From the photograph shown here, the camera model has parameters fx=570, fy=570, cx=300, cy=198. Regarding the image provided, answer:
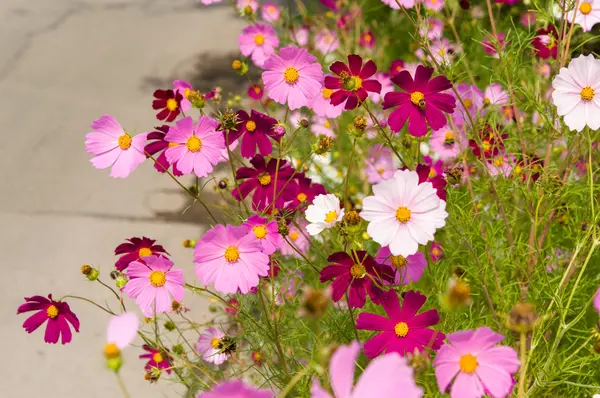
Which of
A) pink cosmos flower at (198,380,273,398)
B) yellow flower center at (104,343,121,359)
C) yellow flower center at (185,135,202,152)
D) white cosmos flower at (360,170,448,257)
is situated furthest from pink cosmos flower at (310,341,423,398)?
yellow flower center at (185,135,202,152)

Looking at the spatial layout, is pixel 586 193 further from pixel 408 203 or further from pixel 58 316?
pixel 58 316

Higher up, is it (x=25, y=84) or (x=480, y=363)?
(x=25, y=84)

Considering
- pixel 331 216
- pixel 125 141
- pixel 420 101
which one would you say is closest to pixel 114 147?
pixel 125 141

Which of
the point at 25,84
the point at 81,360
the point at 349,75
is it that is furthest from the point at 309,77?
the point at 25,84

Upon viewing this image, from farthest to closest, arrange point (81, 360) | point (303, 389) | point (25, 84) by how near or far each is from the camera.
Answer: point (25, 84) < point (81, 360) < point (303, 389)

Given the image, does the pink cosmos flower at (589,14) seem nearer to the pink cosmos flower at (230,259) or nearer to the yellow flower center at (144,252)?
the pink cosmos flower at (230,259)

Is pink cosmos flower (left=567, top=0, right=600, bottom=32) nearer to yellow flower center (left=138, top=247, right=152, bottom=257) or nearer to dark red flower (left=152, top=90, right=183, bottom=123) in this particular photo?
dark red flower (left=152, top=90, right=183, bottom=123)
